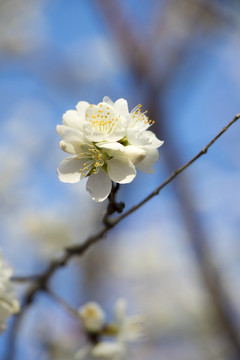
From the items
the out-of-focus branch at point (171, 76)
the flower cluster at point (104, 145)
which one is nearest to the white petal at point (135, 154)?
the flower cluster at point (104, 145)

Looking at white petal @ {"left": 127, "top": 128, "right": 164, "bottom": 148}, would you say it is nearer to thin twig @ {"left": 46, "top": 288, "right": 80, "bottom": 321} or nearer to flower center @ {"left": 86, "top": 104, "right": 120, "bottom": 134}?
flower center @ {"left": 86, "top": 104, "right": 120, "bottom": 134}

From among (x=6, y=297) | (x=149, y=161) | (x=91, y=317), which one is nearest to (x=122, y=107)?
(x=149, y=161)

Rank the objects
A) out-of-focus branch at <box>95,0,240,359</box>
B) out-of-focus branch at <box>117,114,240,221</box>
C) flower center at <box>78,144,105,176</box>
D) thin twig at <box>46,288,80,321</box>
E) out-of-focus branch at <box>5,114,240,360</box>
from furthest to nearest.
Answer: out-of-focus branch at <box>95,0,240,359</box>
thin twig at <box>46,288,80,321</box>
out-of-focus branch at <box>5,114,240,360</box>
flower center at <box>78,144,105,176</box>
out-of-focus branch at <box>117,114,240,221</box>

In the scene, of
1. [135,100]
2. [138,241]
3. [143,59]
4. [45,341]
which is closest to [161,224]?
[138,241]

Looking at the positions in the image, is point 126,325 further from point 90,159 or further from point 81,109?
point 81,109

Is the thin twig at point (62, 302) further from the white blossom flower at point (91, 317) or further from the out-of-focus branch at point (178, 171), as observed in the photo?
the out-of-focus branch at point (178, 171)

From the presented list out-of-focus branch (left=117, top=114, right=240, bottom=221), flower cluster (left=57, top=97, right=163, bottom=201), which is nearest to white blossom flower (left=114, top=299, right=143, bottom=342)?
out-of-focus branch (left=117, top=114, right=240, bottom=221)
